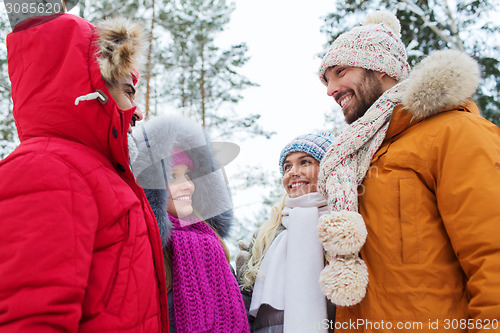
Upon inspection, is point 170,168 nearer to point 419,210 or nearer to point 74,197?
point 74,197

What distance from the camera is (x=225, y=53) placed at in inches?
379

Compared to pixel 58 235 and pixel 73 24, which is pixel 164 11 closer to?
pixel 73 24

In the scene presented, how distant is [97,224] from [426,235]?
1.43m

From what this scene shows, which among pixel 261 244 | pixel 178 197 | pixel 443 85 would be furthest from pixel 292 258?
pixel 443 85

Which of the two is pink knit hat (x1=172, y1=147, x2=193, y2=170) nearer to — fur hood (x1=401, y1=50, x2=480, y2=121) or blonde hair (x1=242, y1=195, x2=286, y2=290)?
blonde hair (x1=242, y1=195, x2=286, y2=290)

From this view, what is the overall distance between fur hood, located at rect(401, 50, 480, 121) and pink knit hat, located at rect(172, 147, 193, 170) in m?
1.59

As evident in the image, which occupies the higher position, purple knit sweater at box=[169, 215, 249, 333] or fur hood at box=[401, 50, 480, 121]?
fur hood at box=[401, 50, 480, 121]

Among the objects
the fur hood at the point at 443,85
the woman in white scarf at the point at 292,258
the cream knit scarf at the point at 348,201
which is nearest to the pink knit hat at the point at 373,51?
the cream knit scarf at the point at 348,201

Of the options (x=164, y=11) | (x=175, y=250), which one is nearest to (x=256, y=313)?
(x=175, y=250)

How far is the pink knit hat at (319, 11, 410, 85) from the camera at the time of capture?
218cm

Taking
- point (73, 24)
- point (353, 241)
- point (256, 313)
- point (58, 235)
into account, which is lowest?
point (256, 313)

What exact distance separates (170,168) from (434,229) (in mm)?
1687

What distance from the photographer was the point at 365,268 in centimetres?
171

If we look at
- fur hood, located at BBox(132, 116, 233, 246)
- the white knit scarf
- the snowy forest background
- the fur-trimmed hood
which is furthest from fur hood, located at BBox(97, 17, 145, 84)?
the snowy forest background
